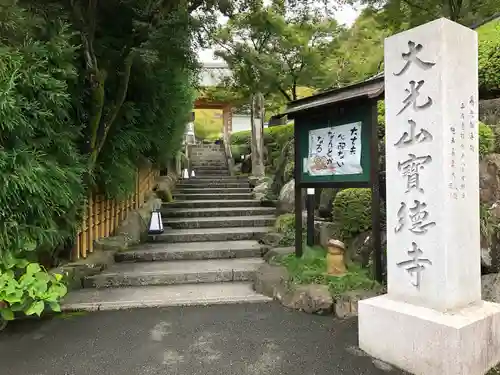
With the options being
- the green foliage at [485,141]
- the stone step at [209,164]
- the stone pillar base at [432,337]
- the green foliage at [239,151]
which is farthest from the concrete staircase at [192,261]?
the green foliage at [239,151]

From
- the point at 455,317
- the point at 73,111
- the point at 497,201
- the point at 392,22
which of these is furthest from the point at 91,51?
the point at 392,22

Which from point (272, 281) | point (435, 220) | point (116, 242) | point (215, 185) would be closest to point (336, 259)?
point (272, 281)

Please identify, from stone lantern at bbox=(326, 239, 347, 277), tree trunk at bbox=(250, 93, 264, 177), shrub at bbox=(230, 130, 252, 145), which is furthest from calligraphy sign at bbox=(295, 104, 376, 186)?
shrub at bbox=(230, 130, 252, 145)

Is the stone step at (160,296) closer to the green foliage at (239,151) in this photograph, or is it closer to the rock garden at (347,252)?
the rock garden at (347,252)

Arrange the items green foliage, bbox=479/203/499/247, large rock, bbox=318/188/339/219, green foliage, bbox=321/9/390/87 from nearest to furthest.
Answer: green foliage, bbox=479/203/499/247 → large rock, bbox=318/188/339/219 → green foliage, bbox=321/9/390/87

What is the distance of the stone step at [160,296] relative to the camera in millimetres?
4805

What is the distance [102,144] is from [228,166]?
10077 mm

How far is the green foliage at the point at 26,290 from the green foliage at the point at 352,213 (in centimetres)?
370

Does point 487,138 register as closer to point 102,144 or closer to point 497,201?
point 497,201

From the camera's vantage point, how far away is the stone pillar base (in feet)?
9.35

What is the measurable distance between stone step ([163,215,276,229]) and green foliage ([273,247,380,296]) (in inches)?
112

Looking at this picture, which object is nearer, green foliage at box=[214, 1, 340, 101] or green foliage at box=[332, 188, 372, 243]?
green foliage at box=[332, 188, 372, 243]

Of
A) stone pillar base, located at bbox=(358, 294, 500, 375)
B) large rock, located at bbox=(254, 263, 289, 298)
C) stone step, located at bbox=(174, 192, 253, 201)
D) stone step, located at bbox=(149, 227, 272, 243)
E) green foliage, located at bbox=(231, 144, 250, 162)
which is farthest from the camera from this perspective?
green foliage, located at bbox=(231, 144, 250, 162)

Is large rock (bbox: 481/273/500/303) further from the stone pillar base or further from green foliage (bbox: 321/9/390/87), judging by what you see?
green foliage (bbox: 321/9/390/87)
